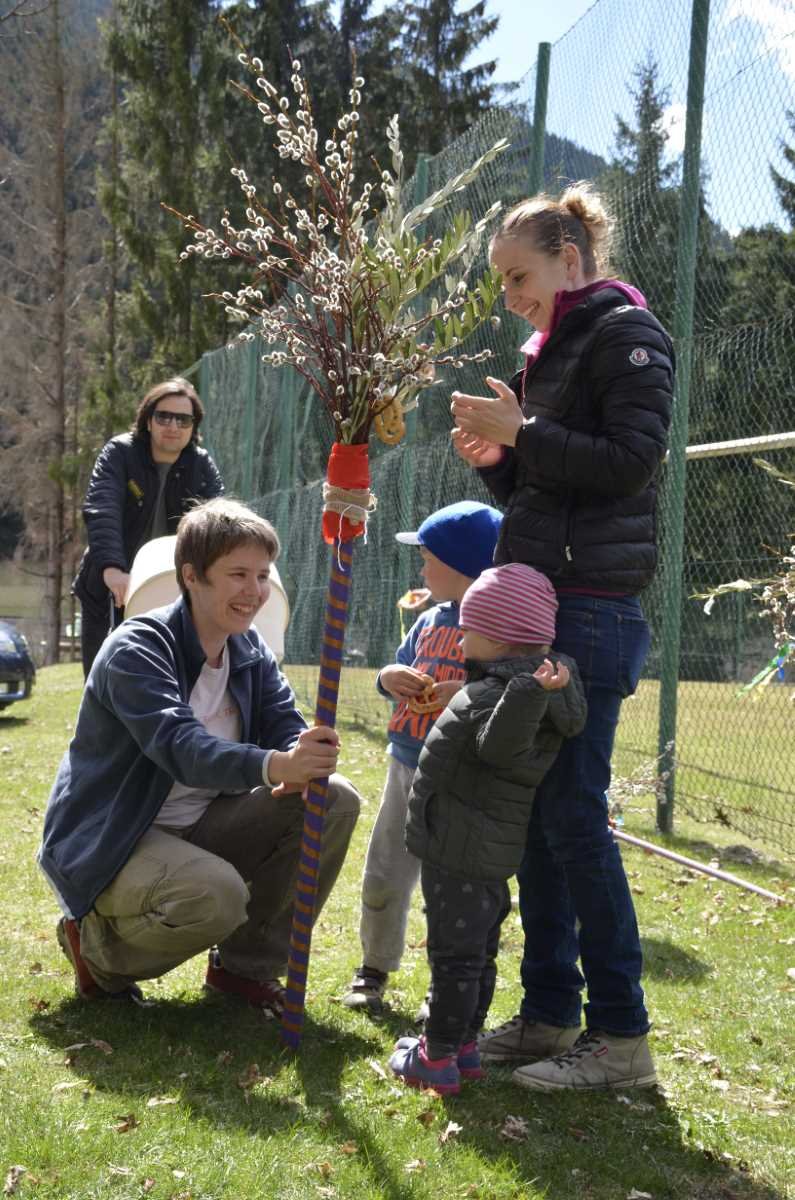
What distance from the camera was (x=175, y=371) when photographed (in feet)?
98.0

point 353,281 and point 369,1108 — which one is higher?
point 353,281

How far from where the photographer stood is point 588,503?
3045mm

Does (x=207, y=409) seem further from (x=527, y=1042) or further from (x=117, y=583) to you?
(x=527, y=1042)

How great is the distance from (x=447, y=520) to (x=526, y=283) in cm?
79

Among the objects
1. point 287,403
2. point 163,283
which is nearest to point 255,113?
point 163,283

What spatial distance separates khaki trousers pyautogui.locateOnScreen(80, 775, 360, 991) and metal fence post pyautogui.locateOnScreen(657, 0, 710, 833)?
286 centimetres

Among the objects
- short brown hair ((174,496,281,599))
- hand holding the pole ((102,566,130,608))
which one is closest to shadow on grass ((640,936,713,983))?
short brown hair ((174,496,281,599))

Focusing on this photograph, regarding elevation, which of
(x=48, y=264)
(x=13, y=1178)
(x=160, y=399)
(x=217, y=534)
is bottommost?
(x=13, y=1178)

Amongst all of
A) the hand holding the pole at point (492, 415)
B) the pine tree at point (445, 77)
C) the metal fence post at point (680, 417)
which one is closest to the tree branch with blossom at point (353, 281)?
the hand holding the pole at point (492, 415)

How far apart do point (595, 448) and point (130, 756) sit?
1416 mm

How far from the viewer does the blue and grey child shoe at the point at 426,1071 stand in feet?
10.2

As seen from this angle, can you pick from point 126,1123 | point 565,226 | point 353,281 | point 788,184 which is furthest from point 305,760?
point 788,184

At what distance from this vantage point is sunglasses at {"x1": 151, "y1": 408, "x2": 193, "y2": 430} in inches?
222

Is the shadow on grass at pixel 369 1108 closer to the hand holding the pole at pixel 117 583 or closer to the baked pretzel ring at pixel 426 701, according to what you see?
the baked pretzel ring at pixel 426 701
